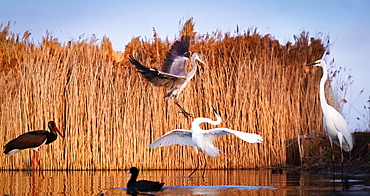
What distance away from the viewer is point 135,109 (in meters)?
11.6

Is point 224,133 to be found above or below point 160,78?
below

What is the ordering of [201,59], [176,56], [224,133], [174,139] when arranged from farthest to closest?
1. [201,59]
2. [176,56]
3. [174,139]
4. [224,133]

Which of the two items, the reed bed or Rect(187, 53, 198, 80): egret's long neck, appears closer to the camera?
Rect(187, 53, 198, 80): egret's long neck

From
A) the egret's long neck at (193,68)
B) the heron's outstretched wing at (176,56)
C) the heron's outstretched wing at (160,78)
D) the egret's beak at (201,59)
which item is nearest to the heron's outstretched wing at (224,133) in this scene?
the heron's outstretched wing at (160,78)

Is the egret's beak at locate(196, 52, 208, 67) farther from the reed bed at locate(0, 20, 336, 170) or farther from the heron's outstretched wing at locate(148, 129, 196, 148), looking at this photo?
the heron's outstretched wing at locate(148, 129, 196, 148)

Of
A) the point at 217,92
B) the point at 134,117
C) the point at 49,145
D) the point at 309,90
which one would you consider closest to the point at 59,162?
the point at 49,145

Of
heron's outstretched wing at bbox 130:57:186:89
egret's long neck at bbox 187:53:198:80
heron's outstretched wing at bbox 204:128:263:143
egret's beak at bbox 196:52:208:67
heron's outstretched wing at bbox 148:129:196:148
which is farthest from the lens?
egret's beak at bbox 196:52:208:67

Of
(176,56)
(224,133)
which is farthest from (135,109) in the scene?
(224,133)

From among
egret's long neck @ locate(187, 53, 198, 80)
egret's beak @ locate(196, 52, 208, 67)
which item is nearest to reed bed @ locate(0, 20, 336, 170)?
egret's beak @ locate(196, 52, 208, 67)

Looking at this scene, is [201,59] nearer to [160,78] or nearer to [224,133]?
[160,78]

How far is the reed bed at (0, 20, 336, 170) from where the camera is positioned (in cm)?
1145

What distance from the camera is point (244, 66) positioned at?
1183 cm

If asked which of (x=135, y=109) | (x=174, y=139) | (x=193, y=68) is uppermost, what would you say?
(x=193, y=68)

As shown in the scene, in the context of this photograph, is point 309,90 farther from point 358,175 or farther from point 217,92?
point 358,175
